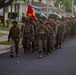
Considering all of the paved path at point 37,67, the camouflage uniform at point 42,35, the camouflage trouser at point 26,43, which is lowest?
the paved path at point 37,67

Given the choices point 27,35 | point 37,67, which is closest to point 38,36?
point 27,35

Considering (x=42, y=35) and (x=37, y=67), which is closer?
(x=37, y=67)

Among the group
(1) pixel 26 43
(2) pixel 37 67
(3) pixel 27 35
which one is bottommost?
(2) pixel 37 67

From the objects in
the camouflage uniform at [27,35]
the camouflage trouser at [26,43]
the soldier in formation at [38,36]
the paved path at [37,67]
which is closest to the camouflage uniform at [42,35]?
the soldier in formation at [38,36]

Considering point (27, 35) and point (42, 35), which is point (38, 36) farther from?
point (27, 35)

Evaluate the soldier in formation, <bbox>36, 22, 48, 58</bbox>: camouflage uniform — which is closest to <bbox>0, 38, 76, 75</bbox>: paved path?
<bbox>36, 22, 48, 58</bbox>: camouflage uniform

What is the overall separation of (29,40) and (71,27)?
1539 centimetres

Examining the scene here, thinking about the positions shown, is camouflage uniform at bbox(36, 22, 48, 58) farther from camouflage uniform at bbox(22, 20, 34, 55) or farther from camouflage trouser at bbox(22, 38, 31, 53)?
camouflage trouser at bbox(22, 38, 31, 53)

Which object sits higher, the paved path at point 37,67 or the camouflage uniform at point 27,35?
the camouflage uniform at point 27,35

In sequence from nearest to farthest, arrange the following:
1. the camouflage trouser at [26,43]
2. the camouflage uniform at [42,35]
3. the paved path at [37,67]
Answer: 1. the paved path at [37,67]
2. the camouflage uniform at [42,35]
3. the camouflage trouser at [26,43]

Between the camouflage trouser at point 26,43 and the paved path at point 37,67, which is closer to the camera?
the paved path at point 37,67

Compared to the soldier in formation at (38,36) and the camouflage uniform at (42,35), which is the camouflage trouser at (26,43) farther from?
the camouflage uniform at (42,35)

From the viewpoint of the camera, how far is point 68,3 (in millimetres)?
101750

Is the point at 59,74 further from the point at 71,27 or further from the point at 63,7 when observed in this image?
the point at 63,7
